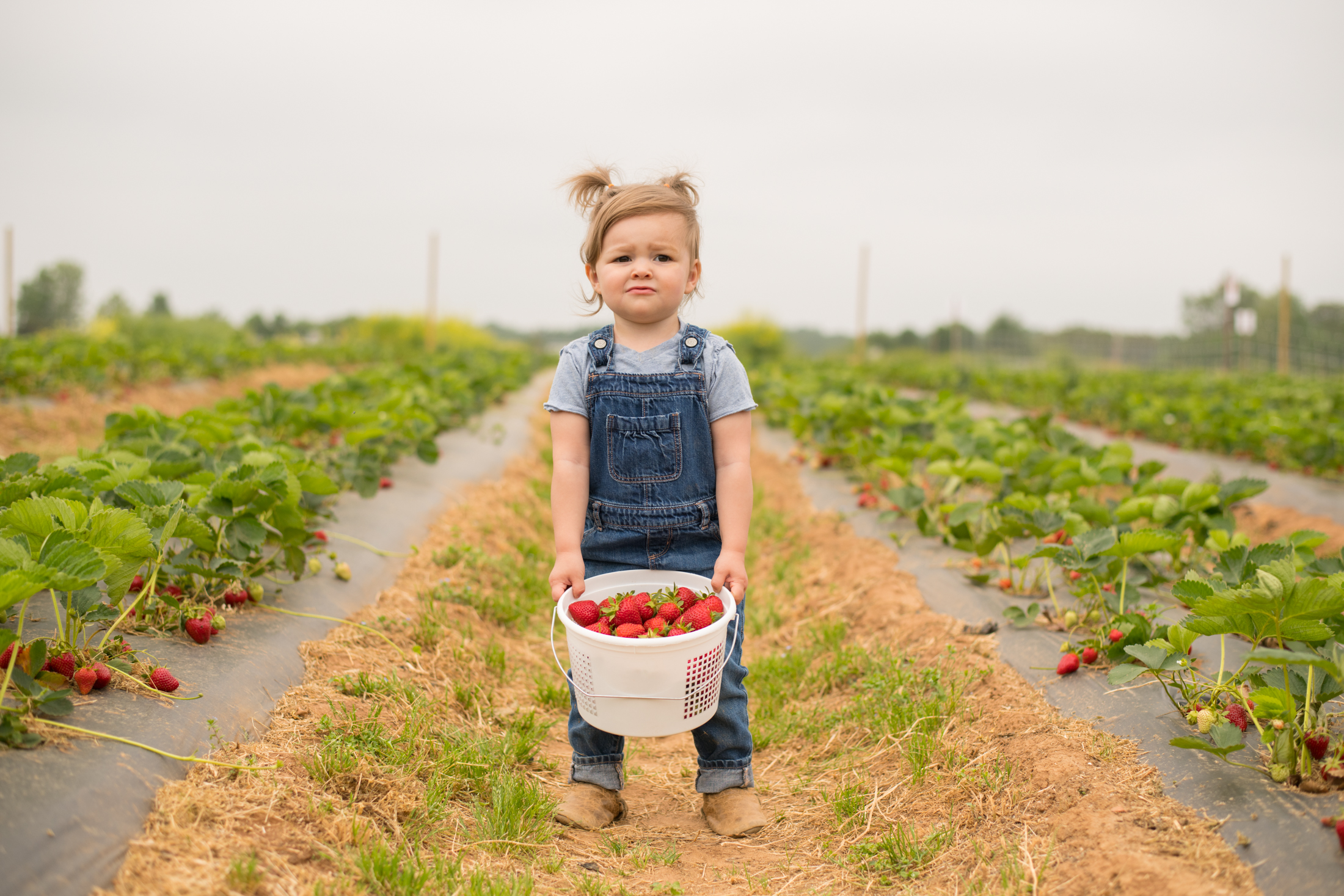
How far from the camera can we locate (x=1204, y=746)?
72.1 inches

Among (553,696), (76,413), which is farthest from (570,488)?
(76,413)

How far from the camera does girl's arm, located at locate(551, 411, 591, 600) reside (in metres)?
2.10

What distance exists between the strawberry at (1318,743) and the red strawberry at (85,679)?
266cm

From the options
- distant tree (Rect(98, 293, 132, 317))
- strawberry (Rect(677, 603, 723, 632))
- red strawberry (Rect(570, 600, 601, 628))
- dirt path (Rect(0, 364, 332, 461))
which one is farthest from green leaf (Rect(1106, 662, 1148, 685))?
distant tree (Rect(98, 293, 132, 317))

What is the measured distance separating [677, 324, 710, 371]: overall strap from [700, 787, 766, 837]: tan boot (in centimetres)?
112

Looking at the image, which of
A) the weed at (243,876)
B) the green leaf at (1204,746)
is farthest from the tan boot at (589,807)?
the green leaf at (1204,746)

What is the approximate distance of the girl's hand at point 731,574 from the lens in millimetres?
2062

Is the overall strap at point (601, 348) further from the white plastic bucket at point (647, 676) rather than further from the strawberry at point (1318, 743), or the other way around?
the strawberry at point (1318, 743)

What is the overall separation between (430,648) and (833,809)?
5.04ft

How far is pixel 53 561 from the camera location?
174 centimetres

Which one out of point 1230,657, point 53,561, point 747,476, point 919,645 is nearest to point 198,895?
point 53,561

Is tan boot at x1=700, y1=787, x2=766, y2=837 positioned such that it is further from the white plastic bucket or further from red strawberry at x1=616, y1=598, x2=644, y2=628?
red strawberry at x1=616, y1=598, x2=644, y2=628

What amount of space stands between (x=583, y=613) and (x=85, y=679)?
1.14 meters

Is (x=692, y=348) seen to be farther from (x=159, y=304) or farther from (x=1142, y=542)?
(x=159, y=304)
